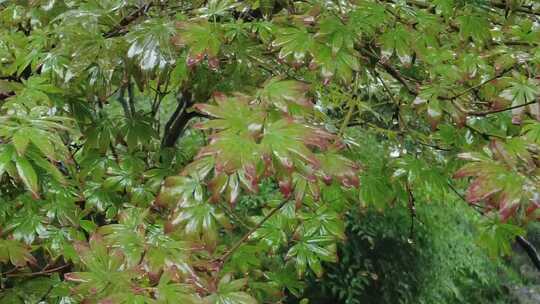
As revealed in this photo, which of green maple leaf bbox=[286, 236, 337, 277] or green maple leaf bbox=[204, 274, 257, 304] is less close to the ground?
green maple leaf bbox=[204, 274, 257, 304]

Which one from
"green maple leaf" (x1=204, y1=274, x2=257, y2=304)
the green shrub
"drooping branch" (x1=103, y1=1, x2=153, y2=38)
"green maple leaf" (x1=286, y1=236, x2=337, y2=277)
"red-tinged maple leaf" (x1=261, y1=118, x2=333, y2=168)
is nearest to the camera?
"red-tinged maple leaf" (x1=261, y1=118, x2=333, y2=168)

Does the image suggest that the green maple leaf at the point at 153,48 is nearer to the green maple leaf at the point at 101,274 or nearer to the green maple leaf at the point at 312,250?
the green maple leaf at the point at 101,274

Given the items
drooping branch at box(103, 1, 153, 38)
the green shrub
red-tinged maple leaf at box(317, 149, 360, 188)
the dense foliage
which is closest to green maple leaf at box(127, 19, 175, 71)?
the dense foliage

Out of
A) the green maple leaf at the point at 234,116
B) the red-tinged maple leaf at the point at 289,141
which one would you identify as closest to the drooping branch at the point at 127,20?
the green maple leaf at the point at 234,116

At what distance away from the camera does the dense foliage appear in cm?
110

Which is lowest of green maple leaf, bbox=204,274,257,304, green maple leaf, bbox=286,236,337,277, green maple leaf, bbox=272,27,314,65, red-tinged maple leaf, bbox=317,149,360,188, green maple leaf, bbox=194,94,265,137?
green maple leaf, bbox=286,236,337,277

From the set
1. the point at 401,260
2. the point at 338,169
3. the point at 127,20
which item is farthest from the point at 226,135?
the point at 401,260

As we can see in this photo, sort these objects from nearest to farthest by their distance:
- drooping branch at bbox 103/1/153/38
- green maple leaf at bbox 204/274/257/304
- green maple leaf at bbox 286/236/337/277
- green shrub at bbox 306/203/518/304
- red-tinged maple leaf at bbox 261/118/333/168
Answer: red-tinged maple leaf at bbox 261/118/333/168
green maple leaf at bbox 204/274/257/304
drooping branch at bbox 103/1/153/38
green maple leaf at bbox 286/236/337/277
green shrub at bbox 306/203/518/304

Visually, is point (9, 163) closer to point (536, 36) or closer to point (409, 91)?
point (409, 91)

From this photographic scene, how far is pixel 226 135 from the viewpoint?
1050 mm

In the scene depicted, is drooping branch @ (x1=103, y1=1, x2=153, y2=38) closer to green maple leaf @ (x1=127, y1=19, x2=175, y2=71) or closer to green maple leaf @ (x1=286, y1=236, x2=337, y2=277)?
green maple leaf @ (x1=127, y1=19, x2=175, y2=71)

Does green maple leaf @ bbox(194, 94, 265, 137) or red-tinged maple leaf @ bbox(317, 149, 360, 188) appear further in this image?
red-tinged maple leaf @ bbox(317, 149, 360, 188)

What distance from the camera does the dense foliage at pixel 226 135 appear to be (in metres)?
1.10

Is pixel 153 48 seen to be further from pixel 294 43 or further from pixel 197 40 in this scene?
pixel 294 43
